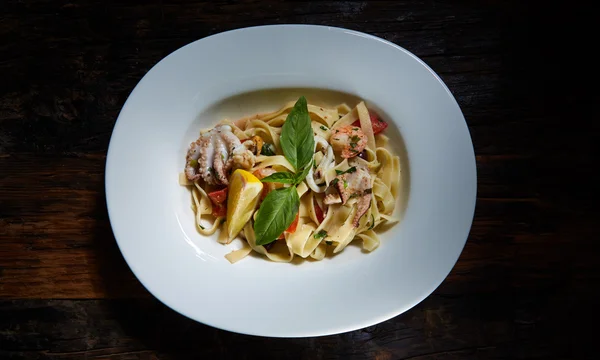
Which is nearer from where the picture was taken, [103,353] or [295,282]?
[295,282]

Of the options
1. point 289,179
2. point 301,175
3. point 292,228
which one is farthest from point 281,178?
point 292,228

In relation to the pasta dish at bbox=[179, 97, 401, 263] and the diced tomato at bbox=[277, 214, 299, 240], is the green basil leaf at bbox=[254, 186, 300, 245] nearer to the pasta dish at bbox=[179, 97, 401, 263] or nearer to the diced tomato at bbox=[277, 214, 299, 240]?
the pasta dish at bbox=[179, 97, 401, 263]

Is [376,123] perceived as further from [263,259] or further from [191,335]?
[191,335]

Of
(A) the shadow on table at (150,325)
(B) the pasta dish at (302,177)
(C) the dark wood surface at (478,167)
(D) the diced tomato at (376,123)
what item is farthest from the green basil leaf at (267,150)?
(A) the shadow on table at (150,325)

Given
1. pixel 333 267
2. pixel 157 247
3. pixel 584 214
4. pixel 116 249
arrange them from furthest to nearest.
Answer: pixel 584 214, pixel 116 249, pixel 333 267, pixel 157 247

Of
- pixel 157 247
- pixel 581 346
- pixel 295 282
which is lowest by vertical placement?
pixel 581 346

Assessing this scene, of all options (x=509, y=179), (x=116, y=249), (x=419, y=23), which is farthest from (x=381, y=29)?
(x=116, y=249)

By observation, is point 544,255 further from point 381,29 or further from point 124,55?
point 124,55

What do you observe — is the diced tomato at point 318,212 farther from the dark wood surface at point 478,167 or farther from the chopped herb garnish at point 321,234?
the dark wood surface at point 478,167
